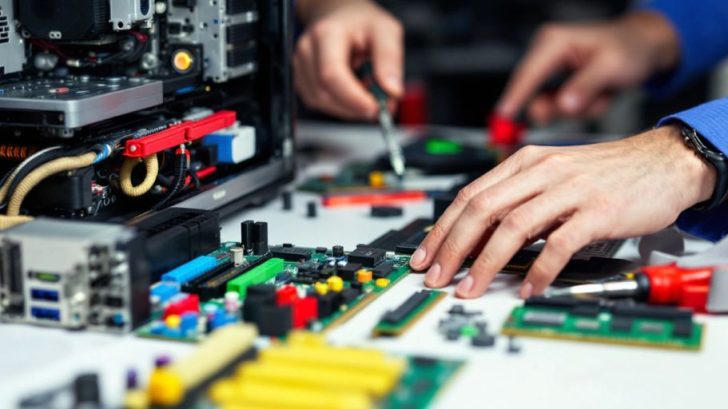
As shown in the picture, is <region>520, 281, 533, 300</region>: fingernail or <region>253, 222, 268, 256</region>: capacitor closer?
<region>520, 281, 533, 300</region>: fingernail

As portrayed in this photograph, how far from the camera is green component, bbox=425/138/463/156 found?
8.91 ft

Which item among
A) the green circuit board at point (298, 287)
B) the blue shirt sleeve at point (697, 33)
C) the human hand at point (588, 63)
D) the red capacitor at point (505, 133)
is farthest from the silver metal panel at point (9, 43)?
the blue shirt sleeve at point (697, 33)

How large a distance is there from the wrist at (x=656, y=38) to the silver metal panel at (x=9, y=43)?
2.16m

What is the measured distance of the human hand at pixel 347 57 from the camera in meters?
2.69

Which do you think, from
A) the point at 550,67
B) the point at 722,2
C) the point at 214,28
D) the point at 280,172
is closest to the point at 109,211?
the point at 214,28

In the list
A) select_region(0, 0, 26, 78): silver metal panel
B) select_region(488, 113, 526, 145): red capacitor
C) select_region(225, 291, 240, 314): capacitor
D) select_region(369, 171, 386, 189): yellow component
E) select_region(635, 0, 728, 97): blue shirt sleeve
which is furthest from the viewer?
select_region(635, 0, 728, 97): blue shirt sleeve

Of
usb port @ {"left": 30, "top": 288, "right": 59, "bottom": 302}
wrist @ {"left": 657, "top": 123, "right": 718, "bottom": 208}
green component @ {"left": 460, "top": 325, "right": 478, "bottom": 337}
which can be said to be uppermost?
wrist @ {"left": 657, "top": 123, "right": 718, "bottom": 208}

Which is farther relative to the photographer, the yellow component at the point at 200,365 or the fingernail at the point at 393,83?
the fingernail at the point at 393,83

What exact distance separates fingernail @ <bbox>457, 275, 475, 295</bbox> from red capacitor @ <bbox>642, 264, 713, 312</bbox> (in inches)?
10.4

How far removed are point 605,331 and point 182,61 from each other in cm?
106

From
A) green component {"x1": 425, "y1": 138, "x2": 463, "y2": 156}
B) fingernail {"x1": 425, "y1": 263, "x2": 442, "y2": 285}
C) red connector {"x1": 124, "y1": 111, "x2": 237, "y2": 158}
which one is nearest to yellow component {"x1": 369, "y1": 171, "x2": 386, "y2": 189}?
green component {"x1": 425, "y1": 138, "x2": 463, "y2": 156}

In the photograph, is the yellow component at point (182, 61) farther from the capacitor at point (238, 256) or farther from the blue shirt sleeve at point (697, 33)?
the blue shirt sleeve at point (697, 33)

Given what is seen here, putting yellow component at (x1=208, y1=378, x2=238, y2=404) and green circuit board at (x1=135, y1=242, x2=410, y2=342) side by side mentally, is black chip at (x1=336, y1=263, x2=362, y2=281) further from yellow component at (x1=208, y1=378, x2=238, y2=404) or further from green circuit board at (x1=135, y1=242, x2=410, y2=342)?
yellow component at (x1=208, y1=378, x2=238, y2=404)

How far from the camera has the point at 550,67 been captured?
3.33 metres
